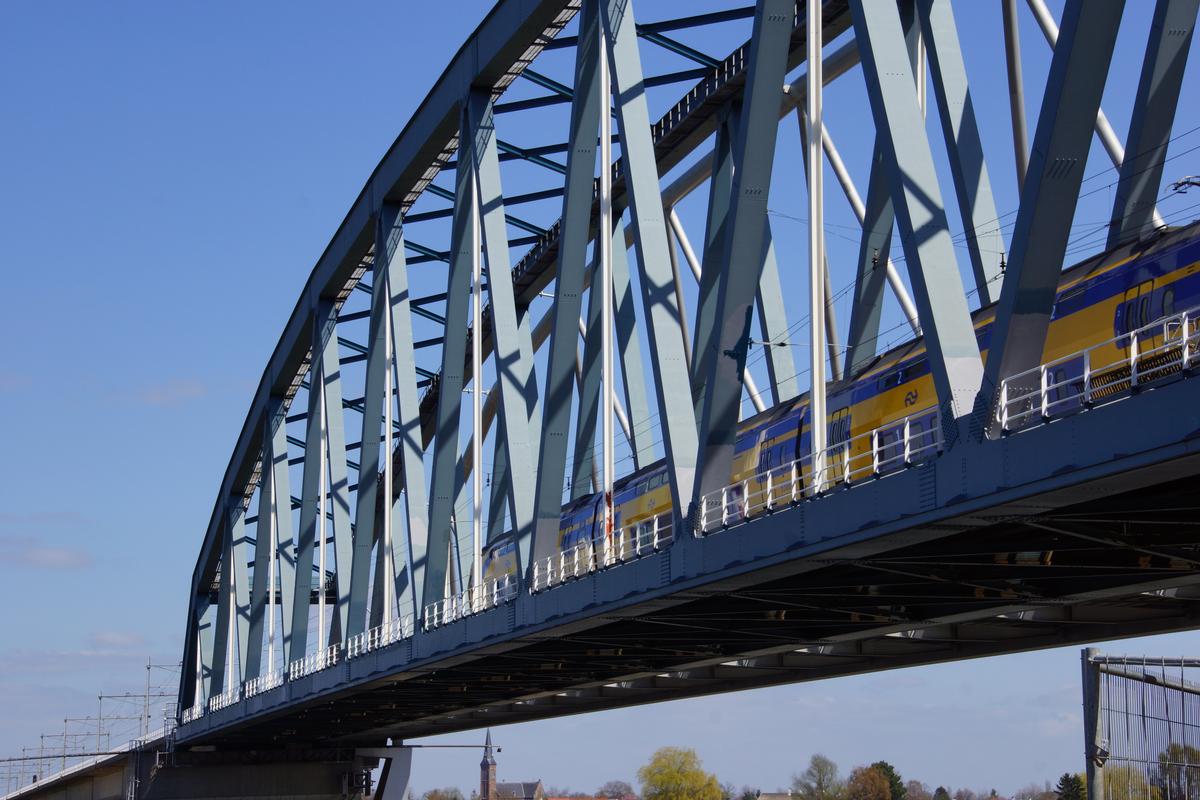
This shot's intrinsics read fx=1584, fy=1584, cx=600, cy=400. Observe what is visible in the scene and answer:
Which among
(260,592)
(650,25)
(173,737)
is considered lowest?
(173,737)

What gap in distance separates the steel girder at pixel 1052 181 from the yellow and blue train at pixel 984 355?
668 millimetres

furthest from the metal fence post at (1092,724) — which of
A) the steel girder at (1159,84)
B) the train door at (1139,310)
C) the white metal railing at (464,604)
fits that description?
the white metal railing at (464,604)

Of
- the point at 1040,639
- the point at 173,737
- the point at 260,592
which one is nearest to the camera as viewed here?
the point at 1040,639

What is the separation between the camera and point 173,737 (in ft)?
255

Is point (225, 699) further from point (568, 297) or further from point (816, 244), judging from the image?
point (816, 244)

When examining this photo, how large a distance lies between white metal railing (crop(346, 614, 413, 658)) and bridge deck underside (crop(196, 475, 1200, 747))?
48.0 inches

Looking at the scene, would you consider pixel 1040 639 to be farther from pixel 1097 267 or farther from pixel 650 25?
pixel 650 25

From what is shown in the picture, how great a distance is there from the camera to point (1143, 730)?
2344 centimetres

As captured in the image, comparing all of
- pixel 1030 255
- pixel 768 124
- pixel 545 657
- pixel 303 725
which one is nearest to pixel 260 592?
pixel 303 725

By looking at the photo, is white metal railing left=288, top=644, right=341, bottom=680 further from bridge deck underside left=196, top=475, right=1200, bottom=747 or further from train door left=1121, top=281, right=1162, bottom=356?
train door left=1121, top=281, right=1162, bottom=356

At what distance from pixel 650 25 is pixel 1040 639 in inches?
697

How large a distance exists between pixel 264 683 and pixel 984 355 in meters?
41.8

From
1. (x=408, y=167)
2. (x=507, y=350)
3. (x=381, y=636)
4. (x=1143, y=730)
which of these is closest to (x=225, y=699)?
(x=381, y=636)

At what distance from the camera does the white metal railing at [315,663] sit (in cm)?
5156
